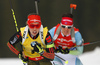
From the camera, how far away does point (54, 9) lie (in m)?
6.64

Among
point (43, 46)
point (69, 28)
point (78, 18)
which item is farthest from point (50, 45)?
point (78, 18)

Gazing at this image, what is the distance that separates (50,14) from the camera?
6668mm

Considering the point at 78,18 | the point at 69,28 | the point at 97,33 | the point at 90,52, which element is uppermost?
the point at 69,28

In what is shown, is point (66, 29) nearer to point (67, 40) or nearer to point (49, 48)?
point (67, 40)

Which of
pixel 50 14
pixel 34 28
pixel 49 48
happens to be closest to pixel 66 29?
pixel 49 48

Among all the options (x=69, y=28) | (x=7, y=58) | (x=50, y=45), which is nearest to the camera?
(x=50, y=45)

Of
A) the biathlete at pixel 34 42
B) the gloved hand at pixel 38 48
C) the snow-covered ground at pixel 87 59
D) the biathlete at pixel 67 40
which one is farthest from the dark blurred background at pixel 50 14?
the gloved hand at pixel 38 48

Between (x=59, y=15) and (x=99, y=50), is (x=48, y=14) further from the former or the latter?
(x=99, y=50)

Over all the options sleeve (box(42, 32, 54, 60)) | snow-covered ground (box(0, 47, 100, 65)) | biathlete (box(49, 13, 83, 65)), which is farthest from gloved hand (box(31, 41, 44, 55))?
snow-covered ground (box(0, 47, 100, 65))

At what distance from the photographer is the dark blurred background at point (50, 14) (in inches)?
258

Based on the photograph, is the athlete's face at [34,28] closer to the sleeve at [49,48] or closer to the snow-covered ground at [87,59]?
the sleeve at [49,48]

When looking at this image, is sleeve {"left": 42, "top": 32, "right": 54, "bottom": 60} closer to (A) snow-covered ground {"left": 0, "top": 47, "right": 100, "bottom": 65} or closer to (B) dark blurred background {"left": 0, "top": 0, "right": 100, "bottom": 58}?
(B) dark blurred background {"left": 0, "top": 0, "right": 100, "bottom": 58}

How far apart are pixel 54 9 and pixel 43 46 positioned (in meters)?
3.14

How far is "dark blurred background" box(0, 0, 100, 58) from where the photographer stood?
656 centimetres
